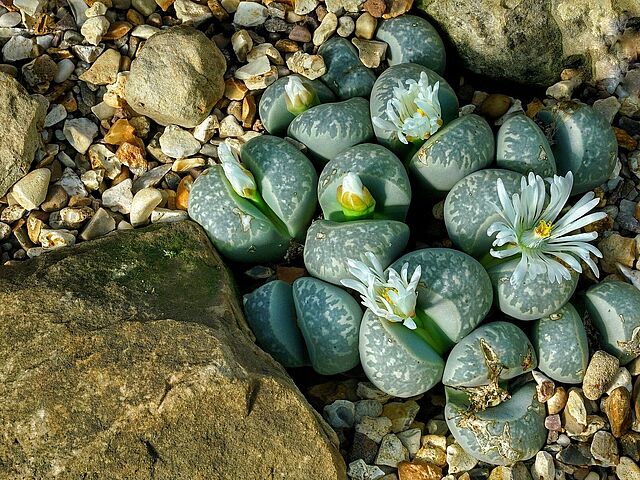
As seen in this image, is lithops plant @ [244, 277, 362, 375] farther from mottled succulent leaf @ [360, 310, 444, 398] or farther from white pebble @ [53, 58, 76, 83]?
white pebble @ [53, 58, 76, 83]

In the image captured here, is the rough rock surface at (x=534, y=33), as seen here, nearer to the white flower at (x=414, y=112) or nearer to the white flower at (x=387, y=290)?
the white flower at (x=414, y=112)

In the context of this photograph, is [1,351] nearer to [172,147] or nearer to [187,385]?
[187,385]

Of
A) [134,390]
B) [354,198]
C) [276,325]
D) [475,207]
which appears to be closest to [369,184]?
[354,198]

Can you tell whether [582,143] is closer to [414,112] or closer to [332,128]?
[414,112]

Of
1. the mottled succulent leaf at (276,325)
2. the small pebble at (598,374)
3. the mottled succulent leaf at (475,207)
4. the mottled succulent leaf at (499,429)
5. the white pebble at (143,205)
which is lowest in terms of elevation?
the mottled succulent leaf at (499,429)

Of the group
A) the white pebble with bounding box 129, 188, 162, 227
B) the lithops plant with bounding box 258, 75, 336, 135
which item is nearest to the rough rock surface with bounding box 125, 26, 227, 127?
the lithops plant with bounding box 258, 75, 336, 135

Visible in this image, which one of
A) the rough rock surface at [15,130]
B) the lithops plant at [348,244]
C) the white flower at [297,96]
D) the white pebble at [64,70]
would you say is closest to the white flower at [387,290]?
the lithops plant at [348,244]
